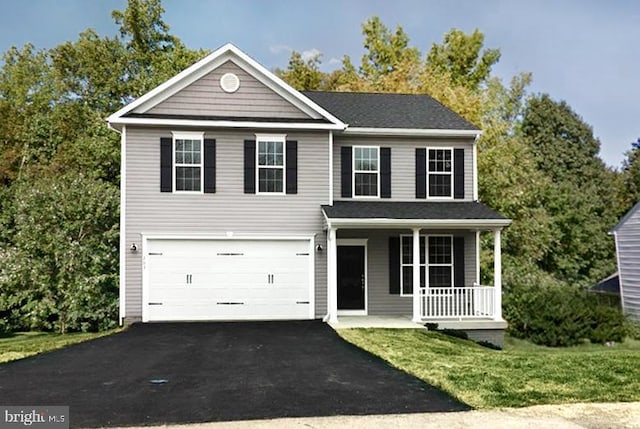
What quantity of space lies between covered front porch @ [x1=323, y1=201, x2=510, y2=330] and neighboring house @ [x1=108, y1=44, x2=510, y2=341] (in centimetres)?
4

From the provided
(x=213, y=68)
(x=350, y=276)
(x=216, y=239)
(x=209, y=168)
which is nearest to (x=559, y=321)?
(x=350, y=276)

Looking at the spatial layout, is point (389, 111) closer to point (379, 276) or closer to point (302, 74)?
point (379, 276)

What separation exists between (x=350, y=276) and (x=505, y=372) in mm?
7242

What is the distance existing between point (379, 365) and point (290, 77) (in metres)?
24.3

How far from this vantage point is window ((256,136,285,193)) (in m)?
15.7

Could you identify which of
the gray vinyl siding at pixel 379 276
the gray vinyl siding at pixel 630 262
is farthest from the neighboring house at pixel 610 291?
the gray vinyl siding at pixel 379 276

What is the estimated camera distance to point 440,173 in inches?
655

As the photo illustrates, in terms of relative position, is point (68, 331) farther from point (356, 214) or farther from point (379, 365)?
point (379, 365)

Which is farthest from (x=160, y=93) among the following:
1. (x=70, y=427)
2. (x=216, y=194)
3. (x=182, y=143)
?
(x=70, y=427)

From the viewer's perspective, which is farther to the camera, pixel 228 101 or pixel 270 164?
pixel 270 164

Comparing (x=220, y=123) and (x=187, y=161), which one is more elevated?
(x=220, y=123)

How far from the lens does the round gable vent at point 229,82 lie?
51.3 ft

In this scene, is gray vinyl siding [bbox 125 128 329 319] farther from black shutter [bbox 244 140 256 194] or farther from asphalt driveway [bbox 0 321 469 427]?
asphalt driveway [bbox 0 321 469 427]

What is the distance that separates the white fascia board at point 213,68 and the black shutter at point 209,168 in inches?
64.5
